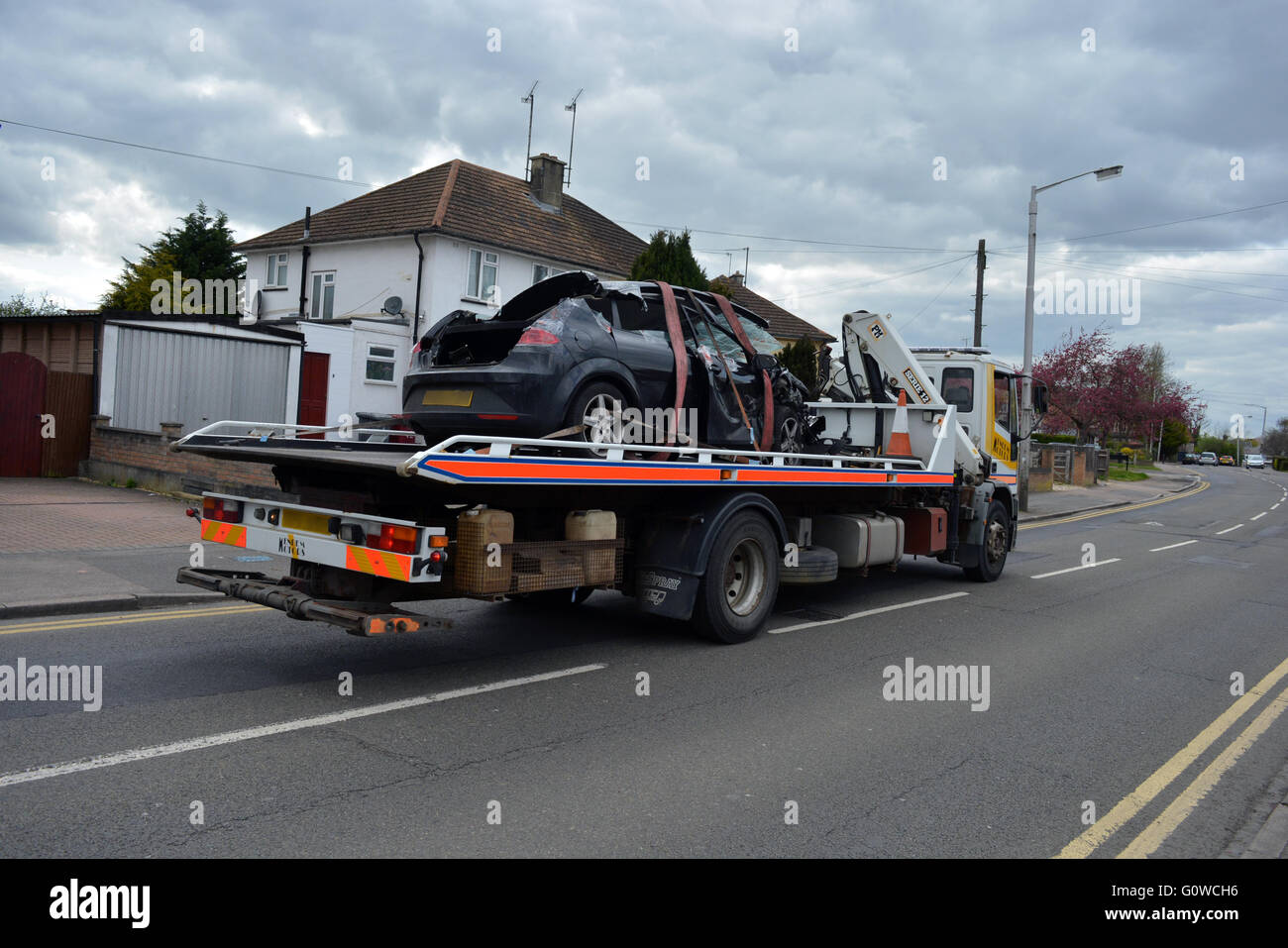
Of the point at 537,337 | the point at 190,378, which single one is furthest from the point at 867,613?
the point at 190,378

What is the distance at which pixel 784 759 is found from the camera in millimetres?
4910

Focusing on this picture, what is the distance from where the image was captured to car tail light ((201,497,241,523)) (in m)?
6.14

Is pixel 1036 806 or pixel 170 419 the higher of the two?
pixel 170 419

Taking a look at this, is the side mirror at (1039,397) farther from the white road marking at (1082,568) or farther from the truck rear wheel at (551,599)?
the truck rear wheel at (551,599)

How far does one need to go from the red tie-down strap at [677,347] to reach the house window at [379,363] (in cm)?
1816

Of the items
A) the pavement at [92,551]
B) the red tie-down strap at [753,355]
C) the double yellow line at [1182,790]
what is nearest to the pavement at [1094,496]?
the red tie-down strap at [753,355]

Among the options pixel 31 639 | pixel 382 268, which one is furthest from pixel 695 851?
pixel 382 268

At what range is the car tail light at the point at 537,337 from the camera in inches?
257

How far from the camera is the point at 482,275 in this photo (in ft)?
92.7

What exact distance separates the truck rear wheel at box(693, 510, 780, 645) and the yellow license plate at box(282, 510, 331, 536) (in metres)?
2.68

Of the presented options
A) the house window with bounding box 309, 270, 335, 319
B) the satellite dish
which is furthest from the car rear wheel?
the satellite dish
